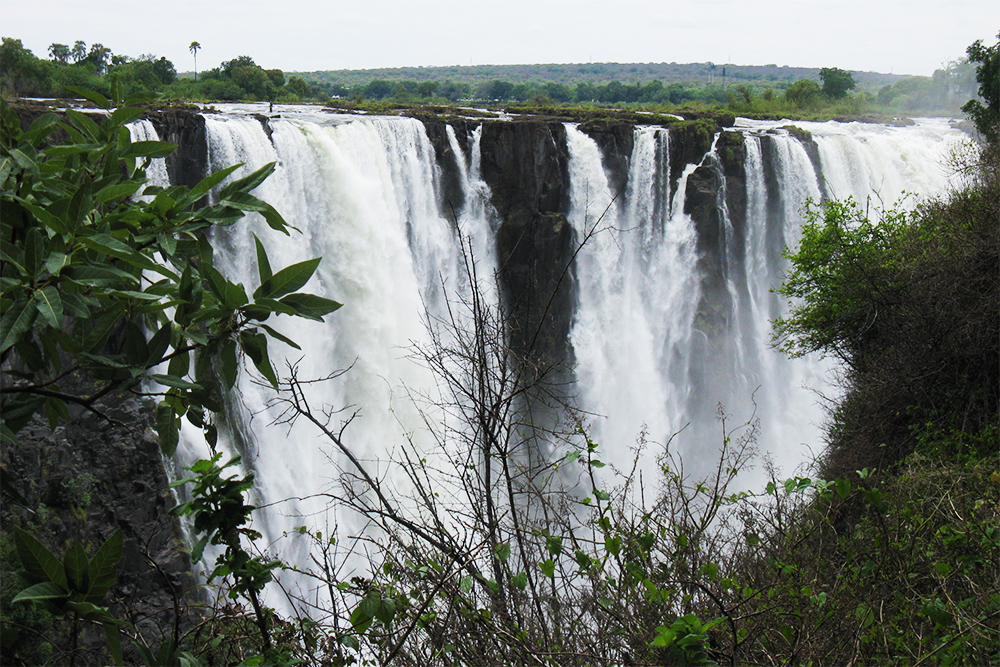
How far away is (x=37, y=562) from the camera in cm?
145

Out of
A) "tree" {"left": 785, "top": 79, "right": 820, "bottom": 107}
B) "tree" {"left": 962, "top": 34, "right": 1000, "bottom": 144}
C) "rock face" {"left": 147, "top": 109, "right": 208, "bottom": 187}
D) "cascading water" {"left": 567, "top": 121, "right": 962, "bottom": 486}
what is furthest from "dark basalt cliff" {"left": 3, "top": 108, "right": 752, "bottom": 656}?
"tree" {"left": 785, "top": 79, "right": 820, "bottom": 107}

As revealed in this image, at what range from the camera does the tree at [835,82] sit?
40125mm

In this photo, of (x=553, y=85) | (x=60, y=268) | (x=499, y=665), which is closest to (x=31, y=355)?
(x=60, y=268)

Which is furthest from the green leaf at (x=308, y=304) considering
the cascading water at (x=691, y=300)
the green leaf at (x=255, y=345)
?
the cascading water at (x=691, y=300)

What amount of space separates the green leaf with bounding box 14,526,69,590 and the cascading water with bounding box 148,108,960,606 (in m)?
11.9

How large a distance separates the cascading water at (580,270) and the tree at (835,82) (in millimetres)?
16089

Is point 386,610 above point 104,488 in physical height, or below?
above

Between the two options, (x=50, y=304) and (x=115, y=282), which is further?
(x=115, y=282)

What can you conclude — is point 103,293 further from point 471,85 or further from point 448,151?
point 471,85

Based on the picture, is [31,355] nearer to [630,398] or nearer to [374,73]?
[630,398]

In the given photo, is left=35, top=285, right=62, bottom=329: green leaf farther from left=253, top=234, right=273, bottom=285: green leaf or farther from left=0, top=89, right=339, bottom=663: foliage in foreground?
left=253, top=234, right=273, bottom=285: green leaf

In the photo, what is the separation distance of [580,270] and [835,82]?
27.4 metres

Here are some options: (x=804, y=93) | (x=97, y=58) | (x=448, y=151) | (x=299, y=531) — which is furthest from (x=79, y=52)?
(x=804, y=93)

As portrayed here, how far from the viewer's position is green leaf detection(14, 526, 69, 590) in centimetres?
143
